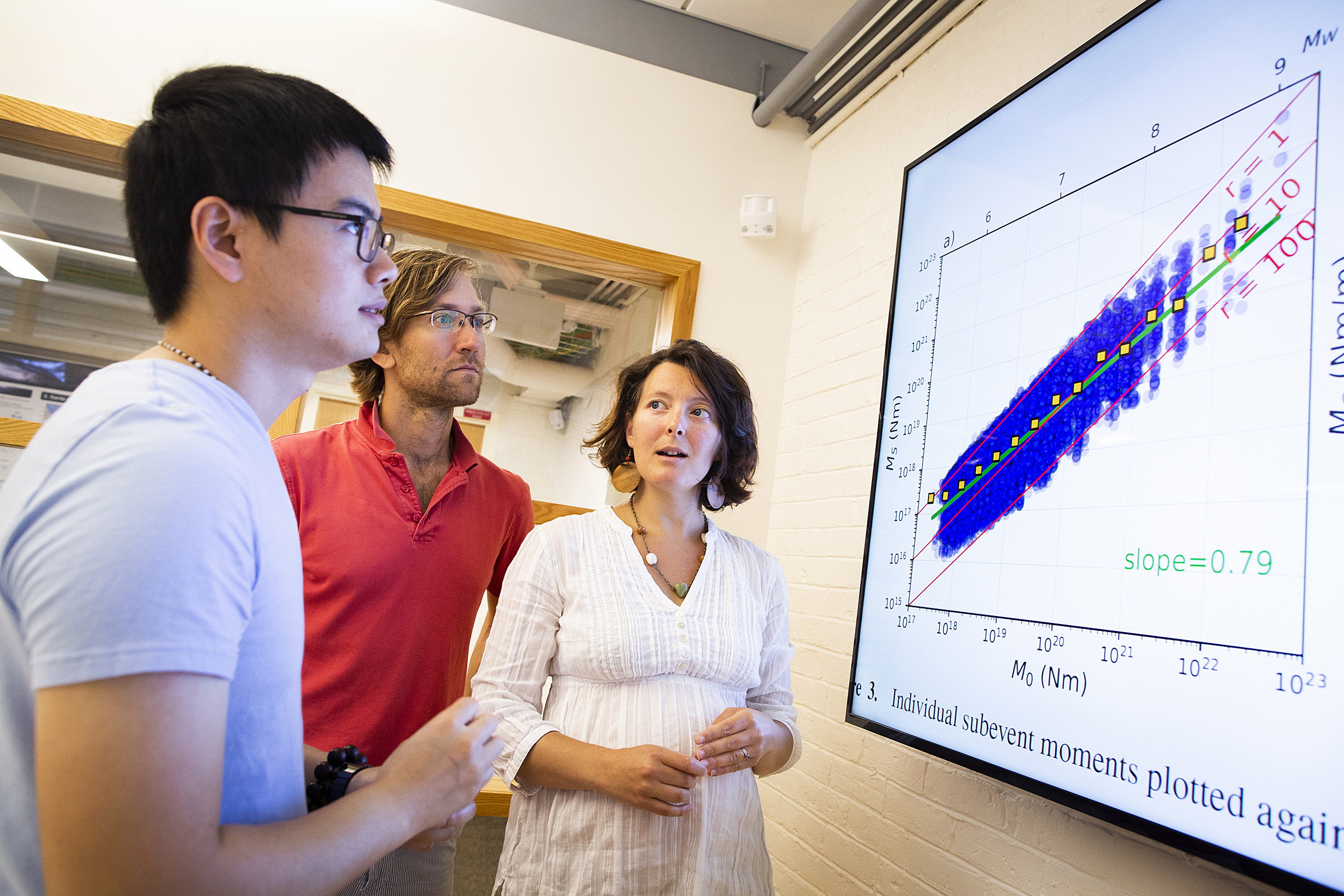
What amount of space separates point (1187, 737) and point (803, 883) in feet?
4.76

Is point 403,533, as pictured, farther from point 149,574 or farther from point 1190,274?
point 1190,274

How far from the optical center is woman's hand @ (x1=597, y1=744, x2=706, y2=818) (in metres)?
1.29

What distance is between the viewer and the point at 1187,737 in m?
1.12

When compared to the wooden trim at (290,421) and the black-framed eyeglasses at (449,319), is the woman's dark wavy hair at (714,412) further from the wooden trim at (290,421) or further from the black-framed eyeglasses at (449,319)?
the wooden trim at (290,421)

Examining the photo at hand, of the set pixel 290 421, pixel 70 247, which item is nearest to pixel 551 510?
pixel 290 421

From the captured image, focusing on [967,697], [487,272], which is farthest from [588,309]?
[967,697]

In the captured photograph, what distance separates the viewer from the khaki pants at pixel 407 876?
141cm

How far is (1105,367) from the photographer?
1363 millimetres

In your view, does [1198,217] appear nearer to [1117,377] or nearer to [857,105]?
[1117,377]

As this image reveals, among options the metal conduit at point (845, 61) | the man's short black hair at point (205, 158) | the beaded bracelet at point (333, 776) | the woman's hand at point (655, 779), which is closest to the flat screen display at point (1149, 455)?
the woman's hand at point (655, 779)

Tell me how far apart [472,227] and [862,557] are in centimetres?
170

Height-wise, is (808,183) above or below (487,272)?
above

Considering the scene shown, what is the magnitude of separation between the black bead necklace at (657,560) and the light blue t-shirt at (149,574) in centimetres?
92

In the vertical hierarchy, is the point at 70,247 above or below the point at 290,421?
above
